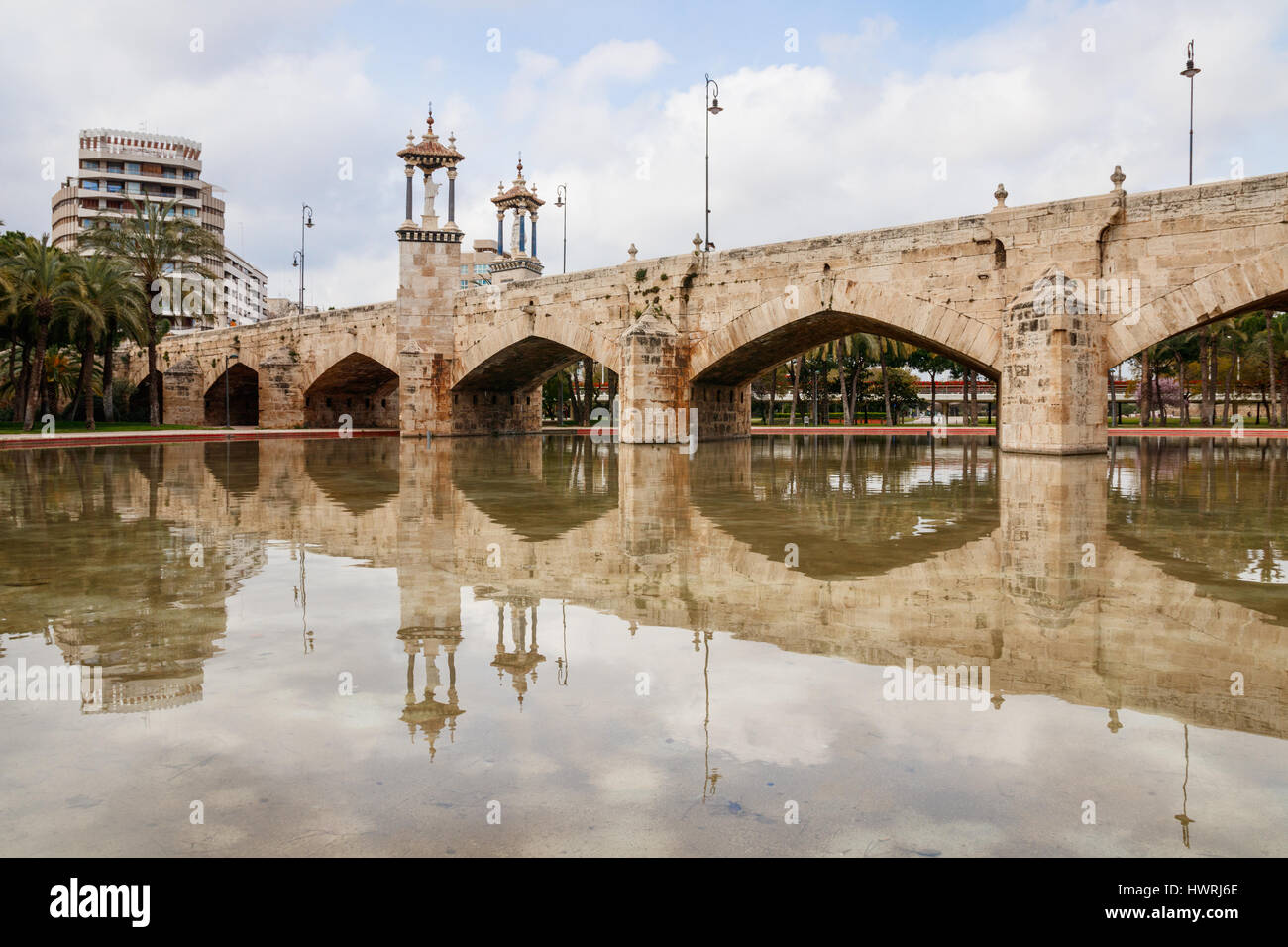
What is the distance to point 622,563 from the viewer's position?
5.98 m

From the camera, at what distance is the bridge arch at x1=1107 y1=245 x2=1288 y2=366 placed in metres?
14.8

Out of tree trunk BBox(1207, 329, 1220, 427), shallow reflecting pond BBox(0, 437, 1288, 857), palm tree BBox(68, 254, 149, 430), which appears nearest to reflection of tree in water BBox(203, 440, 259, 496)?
shallow reflecting pond BBox(0, 437, 1288, 857)

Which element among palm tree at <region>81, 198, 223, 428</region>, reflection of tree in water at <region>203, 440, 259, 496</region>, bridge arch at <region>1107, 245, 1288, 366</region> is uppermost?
palm tree at <region>81, 198, 223, 428</region>

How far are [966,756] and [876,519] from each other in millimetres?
5798

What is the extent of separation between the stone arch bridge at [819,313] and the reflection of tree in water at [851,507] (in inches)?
109

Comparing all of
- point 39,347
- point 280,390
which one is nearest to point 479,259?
point 280,390

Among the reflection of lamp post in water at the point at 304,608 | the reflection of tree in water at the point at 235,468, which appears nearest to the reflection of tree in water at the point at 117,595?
the reflection of lamp post in water at the point at 304,608

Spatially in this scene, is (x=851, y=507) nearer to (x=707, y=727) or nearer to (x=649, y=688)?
(x=649, y=688)

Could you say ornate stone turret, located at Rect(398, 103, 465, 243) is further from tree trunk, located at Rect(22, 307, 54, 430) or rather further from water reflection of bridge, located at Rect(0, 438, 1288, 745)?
water reflection of bridge, located at Rect(0, 438, 1288, 745)

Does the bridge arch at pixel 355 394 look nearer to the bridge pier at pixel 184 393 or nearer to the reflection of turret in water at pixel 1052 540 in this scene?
the bridge pier at pixel 184 393

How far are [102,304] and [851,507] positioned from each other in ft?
96.2

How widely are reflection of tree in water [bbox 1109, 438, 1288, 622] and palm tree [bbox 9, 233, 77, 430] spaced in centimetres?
2948

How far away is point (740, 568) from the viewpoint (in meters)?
5.79

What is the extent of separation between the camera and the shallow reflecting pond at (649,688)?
232cm
